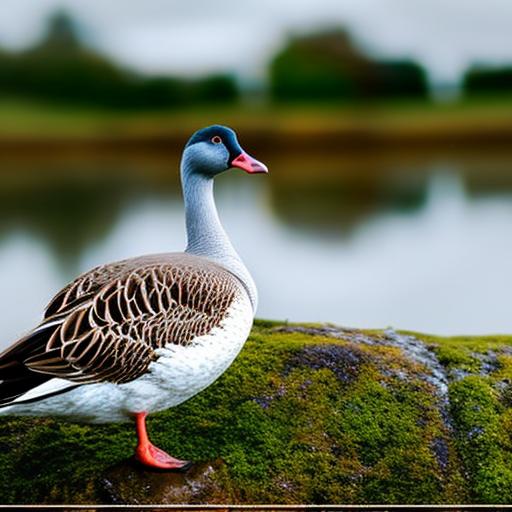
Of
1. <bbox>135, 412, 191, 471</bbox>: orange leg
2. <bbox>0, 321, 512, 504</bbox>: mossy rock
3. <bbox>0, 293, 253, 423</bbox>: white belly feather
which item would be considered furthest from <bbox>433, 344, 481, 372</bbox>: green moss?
<bbox>135, 412, 191, 471</bbox>: orange leg

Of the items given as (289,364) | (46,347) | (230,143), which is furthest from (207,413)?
(230,143)

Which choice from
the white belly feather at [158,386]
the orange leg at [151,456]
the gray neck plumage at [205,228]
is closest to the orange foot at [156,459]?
the orange leg at [151,456]

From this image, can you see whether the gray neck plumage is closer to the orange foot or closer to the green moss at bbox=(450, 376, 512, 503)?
the orange foot

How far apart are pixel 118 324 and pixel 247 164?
91 cm

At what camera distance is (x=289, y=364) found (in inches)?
177

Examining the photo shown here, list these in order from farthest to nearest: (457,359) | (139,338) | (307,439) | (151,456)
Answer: (457,359), (307,439), (151,456), (139,338)

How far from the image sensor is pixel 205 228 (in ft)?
13.0

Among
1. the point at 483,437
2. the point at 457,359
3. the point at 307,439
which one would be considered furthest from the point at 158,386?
the point at 457,359

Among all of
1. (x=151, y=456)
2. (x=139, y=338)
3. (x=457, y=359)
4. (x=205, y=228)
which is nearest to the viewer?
(x=139, y=338)

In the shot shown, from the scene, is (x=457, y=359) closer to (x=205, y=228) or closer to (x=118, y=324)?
(x=205, y=228)

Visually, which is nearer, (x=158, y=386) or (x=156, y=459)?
(x=158, y=386)

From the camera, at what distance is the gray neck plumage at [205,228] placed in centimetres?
395

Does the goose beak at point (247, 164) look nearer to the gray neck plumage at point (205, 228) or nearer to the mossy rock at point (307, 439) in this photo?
the gray neck plumage at point (205, 228)

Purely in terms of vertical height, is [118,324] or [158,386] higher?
[118,324]
